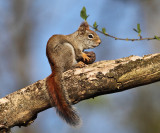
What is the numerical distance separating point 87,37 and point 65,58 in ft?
3.24

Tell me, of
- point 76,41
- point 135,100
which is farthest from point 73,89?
point 135,100

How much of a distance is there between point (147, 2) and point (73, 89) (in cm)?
494

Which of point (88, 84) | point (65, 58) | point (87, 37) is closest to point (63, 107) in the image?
point (88, 84)

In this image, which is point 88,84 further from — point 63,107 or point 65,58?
point 65,58

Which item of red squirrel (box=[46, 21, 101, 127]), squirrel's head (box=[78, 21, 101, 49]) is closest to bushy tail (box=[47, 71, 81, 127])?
red squirrel (box=[46, 21, 101, 127])

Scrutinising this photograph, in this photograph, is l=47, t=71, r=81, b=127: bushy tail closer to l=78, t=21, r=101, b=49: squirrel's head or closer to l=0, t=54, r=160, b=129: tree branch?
l=0, t=54, r=160, b=129: tree branch

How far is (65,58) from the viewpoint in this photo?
3424 millimetres

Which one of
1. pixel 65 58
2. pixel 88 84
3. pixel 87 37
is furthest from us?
pixel 87 37

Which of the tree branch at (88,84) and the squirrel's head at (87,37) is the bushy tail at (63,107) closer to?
the tree branch at (88,84)

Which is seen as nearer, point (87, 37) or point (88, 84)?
point (88, 84)

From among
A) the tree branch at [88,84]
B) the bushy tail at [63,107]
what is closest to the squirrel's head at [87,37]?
the tree branch at [88,84]

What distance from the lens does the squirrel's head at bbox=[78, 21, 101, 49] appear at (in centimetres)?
423

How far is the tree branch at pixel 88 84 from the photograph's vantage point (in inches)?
98.9

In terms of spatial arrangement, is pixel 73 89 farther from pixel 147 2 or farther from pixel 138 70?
pixel 147 2
